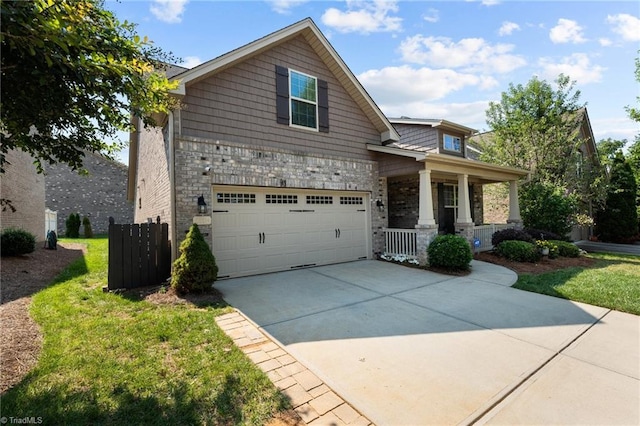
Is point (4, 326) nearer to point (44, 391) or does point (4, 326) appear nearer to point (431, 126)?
point (44, 391)

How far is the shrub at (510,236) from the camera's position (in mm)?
10758

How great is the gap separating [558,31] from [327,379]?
1050 centimetres

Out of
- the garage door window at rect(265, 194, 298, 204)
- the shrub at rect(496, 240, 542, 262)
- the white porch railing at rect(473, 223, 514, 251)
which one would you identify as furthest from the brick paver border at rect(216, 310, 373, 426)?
the white porch railing at rect(473, 223, 514, 251)

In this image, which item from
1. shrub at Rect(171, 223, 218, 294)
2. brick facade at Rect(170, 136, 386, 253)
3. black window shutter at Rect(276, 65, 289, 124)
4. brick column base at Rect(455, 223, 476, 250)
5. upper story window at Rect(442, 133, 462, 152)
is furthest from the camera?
upper story window at Rect(442, 133, 462, 152)

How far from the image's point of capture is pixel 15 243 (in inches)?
361

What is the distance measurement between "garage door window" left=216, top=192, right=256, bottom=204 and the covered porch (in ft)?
15.1

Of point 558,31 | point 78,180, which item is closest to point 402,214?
point 558,31

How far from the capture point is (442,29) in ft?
28.4

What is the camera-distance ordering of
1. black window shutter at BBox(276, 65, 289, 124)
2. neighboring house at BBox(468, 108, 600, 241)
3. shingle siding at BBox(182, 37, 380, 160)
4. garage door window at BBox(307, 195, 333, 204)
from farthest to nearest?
neighboring house at BBox(468, 108, 600, 241) < garage door window at BBox(307, 195, 333, 204) < black window shutter at BBox(276, 65, 289, 124) < shingle siding at BBox(182, 37, 380, 160)

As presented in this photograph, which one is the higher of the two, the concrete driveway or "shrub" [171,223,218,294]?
"shrub" [171,223,218,294]

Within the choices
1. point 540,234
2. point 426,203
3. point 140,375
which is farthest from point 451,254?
point 140,375

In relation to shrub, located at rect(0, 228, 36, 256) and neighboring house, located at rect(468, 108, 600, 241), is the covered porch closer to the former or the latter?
neighboring house, located at rect(468, 108, 600, 241)

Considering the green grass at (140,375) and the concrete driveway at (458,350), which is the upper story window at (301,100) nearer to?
the concrete driveway at (458,350)

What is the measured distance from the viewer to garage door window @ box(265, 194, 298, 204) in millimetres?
8312
